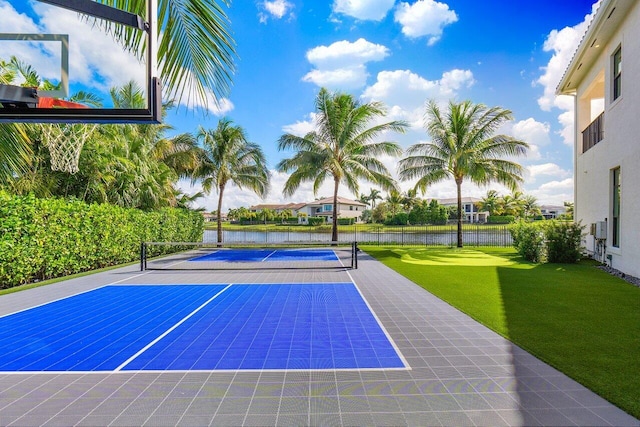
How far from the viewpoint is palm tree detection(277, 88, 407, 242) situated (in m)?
20.1

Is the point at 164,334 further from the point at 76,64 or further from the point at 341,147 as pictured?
the point at 341,147

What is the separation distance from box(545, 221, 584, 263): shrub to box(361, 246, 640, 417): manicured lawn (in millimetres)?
920

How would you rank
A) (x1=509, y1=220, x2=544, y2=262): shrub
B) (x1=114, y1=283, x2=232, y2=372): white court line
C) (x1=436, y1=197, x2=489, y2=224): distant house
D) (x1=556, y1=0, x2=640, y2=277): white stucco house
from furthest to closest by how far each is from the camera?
(x1=436, y1=197, x2=489, y2=224): distant house
(x1=509, y1=220, x2=544, y2=262): shrub
(x1=556, y1=0, x2=640, y2=277): white stucco house
(x1=114, y1=283, x2=232, y2=372): white court line

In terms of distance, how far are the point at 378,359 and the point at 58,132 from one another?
8.49 metres

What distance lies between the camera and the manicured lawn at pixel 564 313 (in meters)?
3.82

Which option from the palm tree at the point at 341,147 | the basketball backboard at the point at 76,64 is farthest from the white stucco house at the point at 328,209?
the basketball backboard at the point at 76,64

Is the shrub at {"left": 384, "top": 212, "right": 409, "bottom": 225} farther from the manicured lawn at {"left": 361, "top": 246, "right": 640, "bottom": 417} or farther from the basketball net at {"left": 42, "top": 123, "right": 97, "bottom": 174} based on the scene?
the basketball net at {"left": 42, "top": 123, "right": 97, "bottom": 174}

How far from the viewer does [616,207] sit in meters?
11.6

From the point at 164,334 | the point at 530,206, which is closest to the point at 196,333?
the point at 164,334

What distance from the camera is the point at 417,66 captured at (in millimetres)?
14734

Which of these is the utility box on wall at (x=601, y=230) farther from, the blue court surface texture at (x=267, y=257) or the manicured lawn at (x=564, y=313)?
the blue court surface texture at (x=267, y=257)

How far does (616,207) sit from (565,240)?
2125 millimetres

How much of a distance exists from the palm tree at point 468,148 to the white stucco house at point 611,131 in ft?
13.1

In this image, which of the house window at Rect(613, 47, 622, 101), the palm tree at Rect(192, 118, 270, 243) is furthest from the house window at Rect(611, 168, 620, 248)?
the palm tree at Rect(192, 118, 270, 243)
